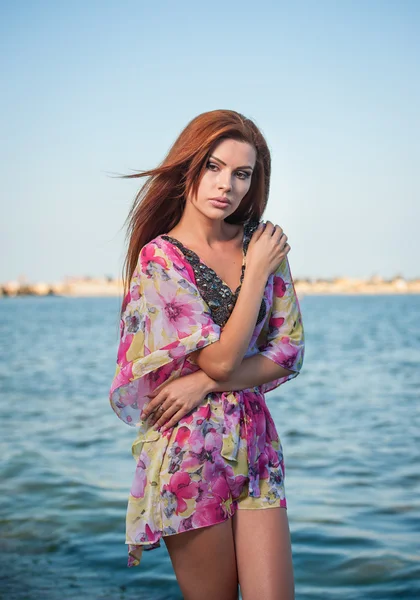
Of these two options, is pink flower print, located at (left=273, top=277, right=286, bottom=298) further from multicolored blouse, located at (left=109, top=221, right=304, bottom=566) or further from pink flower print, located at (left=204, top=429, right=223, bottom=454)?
pink flower print, located at (left=204, top=429, right=223, bottom=454)

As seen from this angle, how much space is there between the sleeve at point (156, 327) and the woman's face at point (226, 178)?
0.18 meters

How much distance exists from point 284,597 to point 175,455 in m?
0.51

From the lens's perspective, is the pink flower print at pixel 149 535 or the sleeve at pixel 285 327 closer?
the pink flower print at pixel 149 535

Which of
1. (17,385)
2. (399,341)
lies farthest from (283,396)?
(399,341)

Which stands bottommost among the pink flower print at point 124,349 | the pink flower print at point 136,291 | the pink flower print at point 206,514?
the pink flower print at point 206,514

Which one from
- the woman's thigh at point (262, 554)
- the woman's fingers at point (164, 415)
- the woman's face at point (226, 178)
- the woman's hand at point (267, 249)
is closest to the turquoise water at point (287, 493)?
the woman's thigh at point (262, 554)

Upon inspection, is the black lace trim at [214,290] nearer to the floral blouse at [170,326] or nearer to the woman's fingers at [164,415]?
the floral blouse at [170,326]

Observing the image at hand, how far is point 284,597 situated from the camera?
2.41m

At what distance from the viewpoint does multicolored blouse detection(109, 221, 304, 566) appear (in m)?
2.41

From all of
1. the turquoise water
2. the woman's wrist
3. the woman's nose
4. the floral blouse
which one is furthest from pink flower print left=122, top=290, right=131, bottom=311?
the turquoise water

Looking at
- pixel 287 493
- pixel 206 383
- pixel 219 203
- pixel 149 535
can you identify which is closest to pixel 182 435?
pixel 206 383

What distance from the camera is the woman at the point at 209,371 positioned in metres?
2.41

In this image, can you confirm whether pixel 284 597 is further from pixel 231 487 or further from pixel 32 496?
pixel 32 496

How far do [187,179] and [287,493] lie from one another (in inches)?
185
